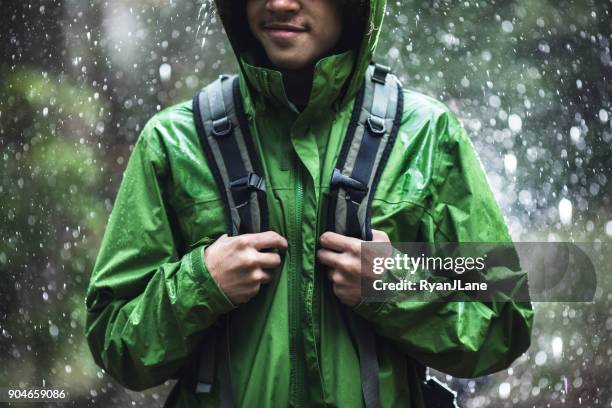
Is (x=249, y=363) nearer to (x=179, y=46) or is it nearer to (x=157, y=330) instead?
(x=157, y=330)

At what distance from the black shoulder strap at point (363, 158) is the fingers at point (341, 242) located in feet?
0.09

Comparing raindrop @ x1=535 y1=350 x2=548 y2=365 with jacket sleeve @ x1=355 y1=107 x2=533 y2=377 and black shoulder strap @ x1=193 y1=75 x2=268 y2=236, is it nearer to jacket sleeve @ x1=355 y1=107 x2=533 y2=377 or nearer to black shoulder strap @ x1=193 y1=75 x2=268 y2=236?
jacket sleeve @ x1=355 y1=107 x2=533 y2=377

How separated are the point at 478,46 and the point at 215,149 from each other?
9.35ft

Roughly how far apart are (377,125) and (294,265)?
0.41m

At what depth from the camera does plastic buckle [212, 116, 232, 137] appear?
7.27 feet

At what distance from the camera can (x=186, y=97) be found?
4.86m

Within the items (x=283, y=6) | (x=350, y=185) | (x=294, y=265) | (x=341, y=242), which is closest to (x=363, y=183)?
(x=350, y=185)

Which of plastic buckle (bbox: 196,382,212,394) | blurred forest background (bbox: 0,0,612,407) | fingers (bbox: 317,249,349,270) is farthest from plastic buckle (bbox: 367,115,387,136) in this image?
blurred forest background (bbox: 0,0,612,407)

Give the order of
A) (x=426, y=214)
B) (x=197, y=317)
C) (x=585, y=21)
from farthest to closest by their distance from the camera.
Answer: (x=585, y=21)
(x=426, y=214)
(x=197, y=317)

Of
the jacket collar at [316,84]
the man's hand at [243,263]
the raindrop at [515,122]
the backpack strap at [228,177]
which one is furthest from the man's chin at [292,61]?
the raindrop at [515,122]

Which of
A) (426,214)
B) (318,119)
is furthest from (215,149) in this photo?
(426,214)

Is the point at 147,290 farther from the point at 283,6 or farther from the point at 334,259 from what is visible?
the point at 283,6

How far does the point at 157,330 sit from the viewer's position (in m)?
2.14

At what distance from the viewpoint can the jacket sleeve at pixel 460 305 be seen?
214cm
